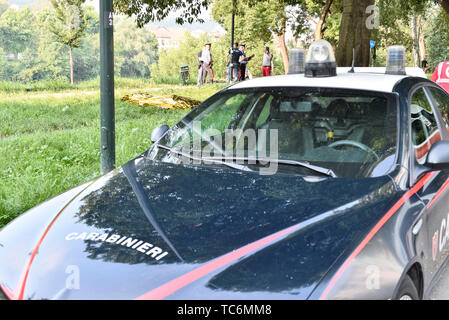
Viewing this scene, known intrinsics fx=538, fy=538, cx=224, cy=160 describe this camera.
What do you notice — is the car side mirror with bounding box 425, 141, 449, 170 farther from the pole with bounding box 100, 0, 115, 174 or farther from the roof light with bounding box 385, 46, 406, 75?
the pole with bounding box 100, 0, 115, 174

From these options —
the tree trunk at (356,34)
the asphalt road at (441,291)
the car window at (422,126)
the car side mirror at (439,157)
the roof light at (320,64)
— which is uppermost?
the tree trunk at (356,34)

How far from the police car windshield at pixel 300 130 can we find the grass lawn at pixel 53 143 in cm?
204

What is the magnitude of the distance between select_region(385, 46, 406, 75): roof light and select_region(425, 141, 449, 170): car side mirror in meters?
1.16

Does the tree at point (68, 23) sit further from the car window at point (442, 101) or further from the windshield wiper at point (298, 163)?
the windshield wiper at point (298, 163)

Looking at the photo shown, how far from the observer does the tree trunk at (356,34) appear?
10.3m

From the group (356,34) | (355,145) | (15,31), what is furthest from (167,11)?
(15,31)

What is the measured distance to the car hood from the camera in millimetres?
1946

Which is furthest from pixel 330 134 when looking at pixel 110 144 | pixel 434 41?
pixel 434 41

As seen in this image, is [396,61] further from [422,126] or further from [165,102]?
[165,102]

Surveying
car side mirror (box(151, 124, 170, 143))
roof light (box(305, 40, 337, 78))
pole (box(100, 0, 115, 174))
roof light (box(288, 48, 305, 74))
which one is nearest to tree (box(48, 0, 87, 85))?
pole (box(100, 0, 115, 174))

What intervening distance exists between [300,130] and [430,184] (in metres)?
0.85

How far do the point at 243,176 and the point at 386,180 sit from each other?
2.45ft

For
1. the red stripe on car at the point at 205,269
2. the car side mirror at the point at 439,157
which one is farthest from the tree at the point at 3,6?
the red stripe on car at the point at 205,269
